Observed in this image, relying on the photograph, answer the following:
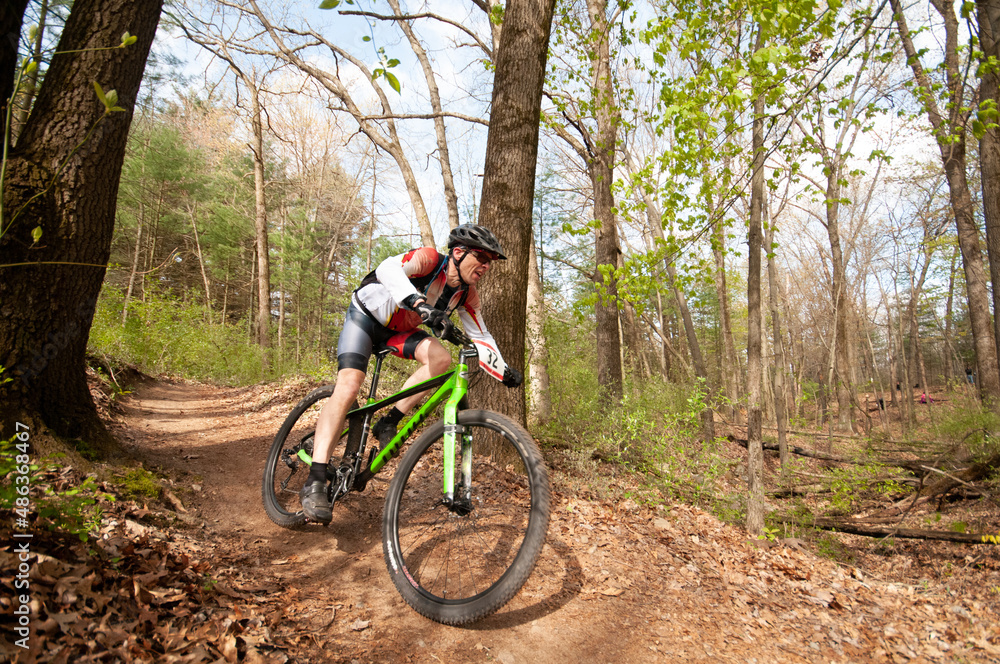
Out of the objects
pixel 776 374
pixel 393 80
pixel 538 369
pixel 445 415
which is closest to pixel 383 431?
pixel 445 415

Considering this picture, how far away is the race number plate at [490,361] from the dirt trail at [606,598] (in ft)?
4.42

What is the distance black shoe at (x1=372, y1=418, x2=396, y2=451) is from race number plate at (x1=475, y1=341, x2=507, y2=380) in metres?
0.98

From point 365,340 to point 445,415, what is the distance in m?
0.90

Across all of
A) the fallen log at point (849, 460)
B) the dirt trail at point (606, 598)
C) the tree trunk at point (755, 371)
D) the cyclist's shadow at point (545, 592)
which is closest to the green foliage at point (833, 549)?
the tree trunk at point (755, 371)

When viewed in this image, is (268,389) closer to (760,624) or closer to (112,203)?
(112,203)

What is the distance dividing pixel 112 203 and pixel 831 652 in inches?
Result: 223

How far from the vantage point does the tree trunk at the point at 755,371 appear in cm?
569

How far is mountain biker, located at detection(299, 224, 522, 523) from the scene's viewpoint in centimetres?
308

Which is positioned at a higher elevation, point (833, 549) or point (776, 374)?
point (776, 374)

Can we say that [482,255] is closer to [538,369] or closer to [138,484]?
[138,484]

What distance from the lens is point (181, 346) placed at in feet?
42.4

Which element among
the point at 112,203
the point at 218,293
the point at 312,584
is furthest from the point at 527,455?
the point at 218,293

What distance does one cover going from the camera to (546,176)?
21.5 meters

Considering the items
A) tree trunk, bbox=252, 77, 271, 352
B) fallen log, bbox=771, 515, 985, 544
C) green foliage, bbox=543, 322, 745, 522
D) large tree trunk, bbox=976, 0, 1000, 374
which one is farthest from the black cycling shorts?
tree trunk, bbox=252, 77, 271, 352
